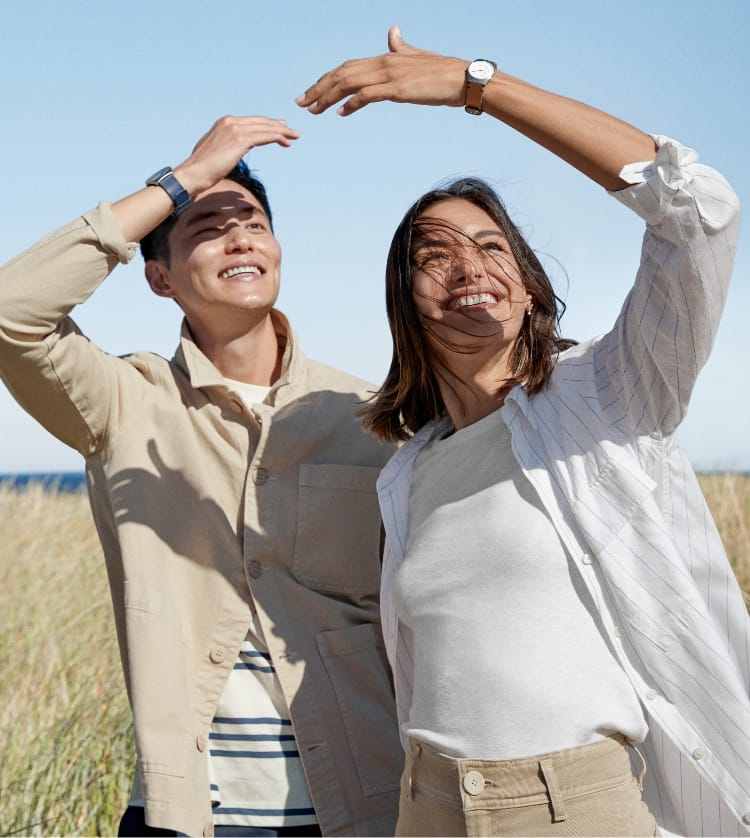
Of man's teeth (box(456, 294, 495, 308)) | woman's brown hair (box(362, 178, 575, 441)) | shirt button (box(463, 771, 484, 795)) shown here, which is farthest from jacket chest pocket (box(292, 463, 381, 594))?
shirt button (box(463, 771, 484, 795))

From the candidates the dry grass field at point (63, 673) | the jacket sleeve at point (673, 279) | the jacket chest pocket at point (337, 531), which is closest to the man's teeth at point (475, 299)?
the jacket sleeve at point (673, 279)

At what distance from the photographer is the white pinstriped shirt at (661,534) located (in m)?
1.96

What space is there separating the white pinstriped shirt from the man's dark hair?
1.52 metres

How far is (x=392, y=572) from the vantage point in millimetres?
2477

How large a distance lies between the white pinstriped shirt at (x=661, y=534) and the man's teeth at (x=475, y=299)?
1.15ft

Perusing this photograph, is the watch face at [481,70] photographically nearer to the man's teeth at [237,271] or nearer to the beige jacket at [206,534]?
the beige jacket at [206,534]

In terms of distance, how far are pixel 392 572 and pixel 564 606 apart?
502 millimetres

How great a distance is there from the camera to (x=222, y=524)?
9.56ft

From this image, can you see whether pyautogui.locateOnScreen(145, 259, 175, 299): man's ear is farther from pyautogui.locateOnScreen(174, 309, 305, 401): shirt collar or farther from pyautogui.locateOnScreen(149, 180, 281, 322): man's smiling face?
pyautogui.locateOnScreen(174, 309, 305, 401): shirt collar

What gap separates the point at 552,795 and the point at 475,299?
112 cm

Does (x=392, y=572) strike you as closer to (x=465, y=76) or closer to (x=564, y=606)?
(x=564, y=606)

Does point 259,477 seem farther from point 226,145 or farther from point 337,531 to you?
point 226,145

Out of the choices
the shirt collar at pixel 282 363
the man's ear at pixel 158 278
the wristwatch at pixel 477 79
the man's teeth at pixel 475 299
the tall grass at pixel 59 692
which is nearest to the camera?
the wristwatch at pixel 477 79

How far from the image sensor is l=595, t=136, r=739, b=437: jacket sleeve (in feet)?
6.14
